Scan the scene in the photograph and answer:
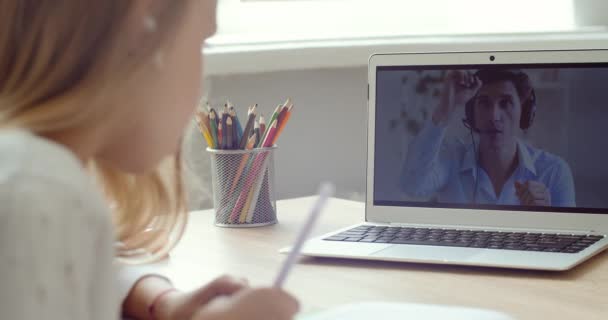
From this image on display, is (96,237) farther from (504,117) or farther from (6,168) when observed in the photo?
(504,117)

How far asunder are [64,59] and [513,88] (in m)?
0.76

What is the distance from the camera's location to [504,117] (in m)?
1.13

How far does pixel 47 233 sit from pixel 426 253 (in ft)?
1.99

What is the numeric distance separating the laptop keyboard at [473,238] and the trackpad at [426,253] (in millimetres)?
21

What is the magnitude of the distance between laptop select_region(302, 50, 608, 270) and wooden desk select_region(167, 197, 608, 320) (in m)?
0.06

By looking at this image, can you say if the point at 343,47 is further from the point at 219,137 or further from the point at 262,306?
the point at 262,306

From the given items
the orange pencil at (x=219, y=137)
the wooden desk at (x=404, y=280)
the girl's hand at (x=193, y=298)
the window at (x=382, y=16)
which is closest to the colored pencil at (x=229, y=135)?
the orange pencil at (x=219, y=137)

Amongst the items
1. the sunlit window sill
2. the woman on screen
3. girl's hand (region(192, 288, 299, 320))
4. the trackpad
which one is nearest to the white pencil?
girl's hand (region(192, 288, 299, 320))

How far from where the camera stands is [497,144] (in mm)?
1124

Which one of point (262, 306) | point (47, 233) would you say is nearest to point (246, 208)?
point (262, 306)

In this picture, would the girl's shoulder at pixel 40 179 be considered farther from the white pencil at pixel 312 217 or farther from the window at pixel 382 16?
the window at pixel 382 16

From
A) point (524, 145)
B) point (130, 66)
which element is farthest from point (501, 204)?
point (130, 66)

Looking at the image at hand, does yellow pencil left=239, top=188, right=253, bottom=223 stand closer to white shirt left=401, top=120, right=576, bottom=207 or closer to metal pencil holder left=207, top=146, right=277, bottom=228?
metal pencil holder left=207, top=146, right=277, bottom=228

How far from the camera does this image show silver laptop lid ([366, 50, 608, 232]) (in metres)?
1.11
